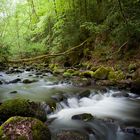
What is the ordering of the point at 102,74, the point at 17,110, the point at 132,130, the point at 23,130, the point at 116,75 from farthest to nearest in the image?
the point at 102,74 → the point at 116,75 → the point at 17,110 → the point at 132,130 → the point at 23,130

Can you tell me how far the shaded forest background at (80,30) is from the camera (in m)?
10.6

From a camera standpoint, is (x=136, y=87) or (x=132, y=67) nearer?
(x=136, y=87)

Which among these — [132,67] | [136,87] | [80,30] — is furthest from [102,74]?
[80,30]

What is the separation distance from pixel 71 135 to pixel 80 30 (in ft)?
37.5

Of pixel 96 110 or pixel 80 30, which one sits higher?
pixel 80 30

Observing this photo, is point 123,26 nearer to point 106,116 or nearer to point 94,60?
point 94,60

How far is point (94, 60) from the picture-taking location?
47.3ft

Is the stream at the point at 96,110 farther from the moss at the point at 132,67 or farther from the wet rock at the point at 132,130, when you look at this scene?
the moss at the point at 132,67

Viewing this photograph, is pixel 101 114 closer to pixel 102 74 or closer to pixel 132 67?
pixel 102 74

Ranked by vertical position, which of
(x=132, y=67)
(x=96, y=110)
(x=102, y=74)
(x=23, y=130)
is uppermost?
(x=23, y=130)

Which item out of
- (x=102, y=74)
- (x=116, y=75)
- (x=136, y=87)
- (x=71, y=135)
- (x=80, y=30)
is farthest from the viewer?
(x=80, y=30)

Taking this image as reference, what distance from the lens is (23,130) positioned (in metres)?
4.38

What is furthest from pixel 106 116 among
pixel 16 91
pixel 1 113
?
pixel 16 91

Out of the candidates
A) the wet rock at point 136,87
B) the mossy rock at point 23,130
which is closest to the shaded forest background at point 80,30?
the mossy rock at point 23,130
